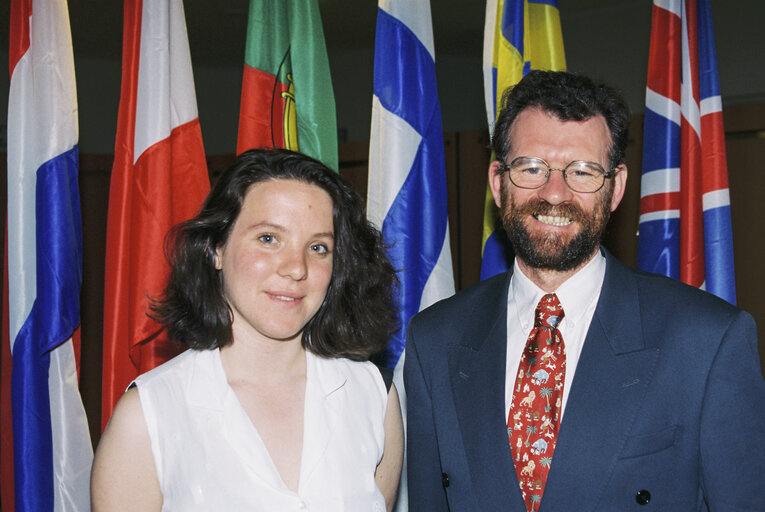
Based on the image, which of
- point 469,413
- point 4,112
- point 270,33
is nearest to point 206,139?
point 4,112

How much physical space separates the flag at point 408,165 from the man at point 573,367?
19.3 inches

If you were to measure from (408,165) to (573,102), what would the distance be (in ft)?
2.36

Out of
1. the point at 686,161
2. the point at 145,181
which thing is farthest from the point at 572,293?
the point at 145,181

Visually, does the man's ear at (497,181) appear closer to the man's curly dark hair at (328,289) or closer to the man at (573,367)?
the man at (573,367)

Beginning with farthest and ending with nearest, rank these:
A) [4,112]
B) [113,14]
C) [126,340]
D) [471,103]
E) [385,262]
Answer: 1. [471,103]
2. [4,112]
3. [113,14]
4. [126,340]
5. [385,262]

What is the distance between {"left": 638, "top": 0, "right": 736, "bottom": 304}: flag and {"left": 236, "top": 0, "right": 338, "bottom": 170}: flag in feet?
3.34

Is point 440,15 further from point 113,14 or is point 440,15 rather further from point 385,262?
point 385,262

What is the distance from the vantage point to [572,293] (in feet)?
5.27

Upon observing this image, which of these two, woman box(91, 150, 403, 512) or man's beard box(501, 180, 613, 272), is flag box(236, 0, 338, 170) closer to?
woman box(91, 150, 403, 512)

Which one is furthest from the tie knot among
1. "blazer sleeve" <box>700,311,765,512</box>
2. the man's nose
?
"blazer sleeve" <box>700,311,765,512</box>

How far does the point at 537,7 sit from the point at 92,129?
17.1ft

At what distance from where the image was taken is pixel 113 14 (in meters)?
5.14

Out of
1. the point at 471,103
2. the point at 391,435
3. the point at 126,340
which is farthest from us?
the point at 471,103

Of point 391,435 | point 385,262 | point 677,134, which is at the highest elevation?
point 677,134
